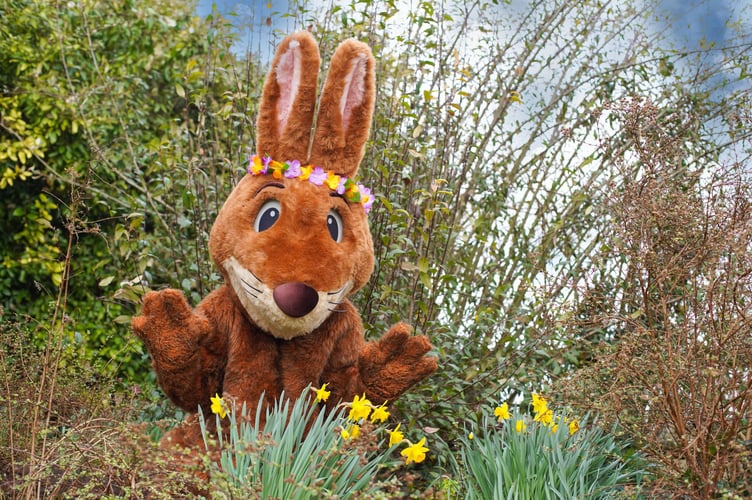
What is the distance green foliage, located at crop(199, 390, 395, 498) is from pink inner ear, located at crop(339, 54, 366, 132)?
1.14 metres

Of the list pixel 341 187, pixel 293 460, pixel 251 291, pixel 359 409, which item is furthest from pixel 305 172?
pixel 293 460

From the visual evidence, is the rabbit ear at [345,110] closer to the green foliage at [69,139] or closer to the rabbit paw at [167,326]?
the rabbit paw at [167,326]

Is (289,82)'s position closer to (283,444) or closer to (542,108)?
(283,444)

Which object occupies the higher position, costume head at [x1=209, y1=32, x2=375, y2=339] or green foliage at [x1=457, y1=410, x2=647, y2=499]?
costume head at [x1=209, y1=32, x2=375, y2=339]

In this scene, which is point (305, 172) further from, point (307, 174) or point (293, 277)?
point (293, 277)

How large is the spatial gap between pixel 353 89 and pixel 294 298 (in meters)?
0.90

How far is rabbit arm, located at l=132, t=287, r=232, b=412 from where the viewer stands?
2652 mm

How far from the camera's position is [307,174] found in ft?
9.41

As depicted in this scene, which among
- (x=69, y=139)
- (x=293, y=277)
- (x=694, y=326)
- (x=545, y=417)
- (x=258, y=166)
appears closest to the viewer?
(x=694, y=326)

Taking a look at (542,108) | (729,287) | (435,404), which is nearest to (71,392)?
(435,404)

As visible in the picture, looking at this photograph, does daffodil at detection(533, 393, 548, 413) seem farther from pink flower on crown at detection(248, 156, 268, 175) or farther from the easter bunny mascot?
pink flower on crown at detection(248, 156, 268, 175)

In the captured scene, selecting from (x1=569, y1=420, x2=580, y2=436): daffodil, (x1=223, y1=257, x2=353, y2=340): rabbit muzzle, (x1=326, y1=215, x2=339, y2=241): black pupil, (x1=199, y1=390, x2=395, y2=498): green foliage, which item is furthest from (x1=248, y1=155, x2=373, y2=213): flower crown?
(x1=569, y1=420, x2=580, y2=436): daffodil

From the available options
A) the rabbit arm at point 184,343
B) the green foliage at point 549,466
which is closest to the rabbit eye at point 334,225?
the rabbit arm at point 184,343

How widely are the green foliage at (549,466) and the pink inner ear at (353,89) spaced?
139cm
